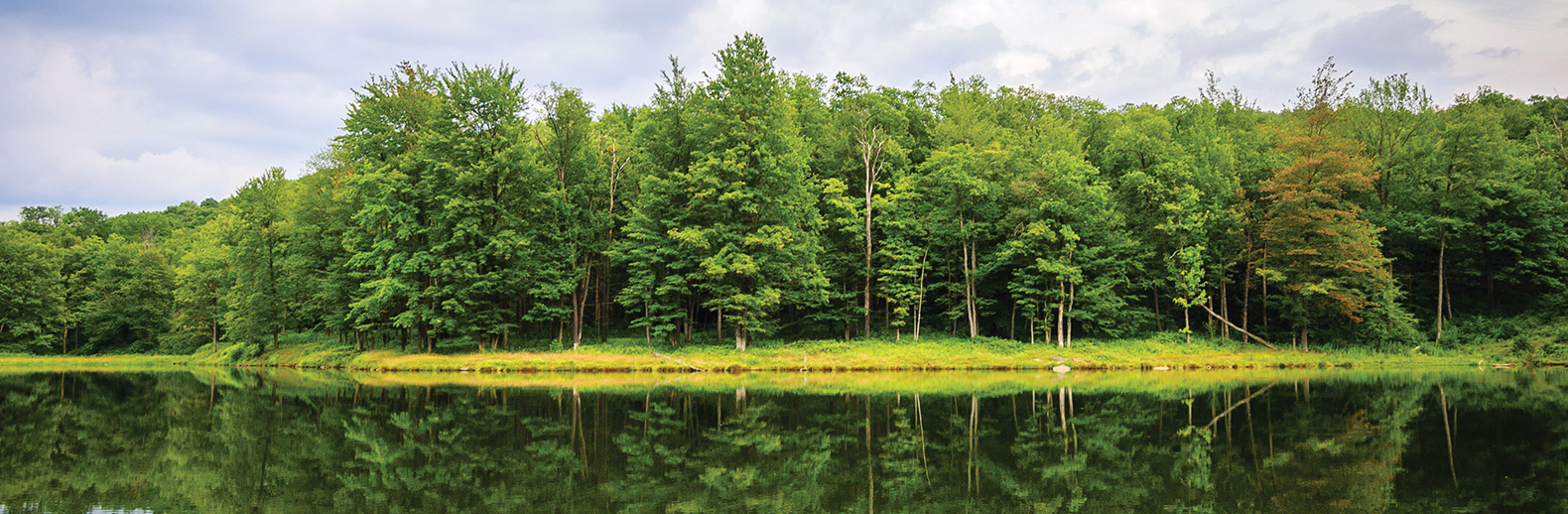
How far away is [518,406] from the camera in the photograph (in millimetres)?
19672

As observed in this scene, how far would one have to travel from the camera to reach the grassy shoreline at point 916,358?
1344 inches

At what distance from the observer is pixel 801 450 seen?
1289 cm

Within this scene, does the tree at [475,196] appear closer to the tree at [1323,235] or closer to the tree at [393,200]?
the tree at [393,200]

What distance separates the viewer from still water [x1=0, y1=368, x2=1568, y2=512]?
9539 millimetres

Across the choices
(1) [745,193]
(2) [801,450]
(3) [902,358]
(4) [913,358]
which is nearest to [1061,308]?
(4) [913,358]

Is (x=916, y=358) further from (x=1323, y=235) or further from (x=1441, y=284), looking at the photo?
(x=1441, y=284)

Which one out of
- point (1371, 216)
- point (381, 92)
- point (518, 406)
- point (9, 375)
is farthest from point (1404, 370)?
point (9, 375)

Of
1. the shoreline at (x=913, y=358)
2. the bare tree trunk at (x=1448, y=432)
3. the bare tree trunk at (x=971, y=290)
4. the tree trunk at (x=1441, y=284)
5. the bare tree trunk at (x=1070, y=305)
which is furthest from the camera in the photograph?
the bare tree trunk at (x=971, y=290)

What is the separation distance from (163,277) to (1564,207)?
91.6 metres

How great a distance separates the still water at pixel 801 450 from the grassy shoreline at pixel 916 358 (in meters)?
9.62

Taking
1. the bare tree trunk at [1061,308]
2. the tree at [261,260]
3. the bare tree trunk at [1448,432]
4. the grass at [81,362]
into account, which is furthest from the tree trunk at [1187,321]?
the grass at [81,362]

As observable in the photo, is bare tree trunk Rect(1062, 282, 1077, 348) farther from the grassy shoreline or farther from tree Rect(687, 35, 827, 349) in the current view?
tree Rect(687, 35, 827, 349)

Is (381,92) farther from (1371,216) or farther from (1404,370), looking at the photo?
(1371,216)

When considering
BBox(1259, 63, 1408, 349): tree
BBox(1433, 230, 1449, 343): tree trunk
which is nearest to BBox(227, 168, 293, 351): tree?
BBox(1259, 63, 1408, 349): tree
